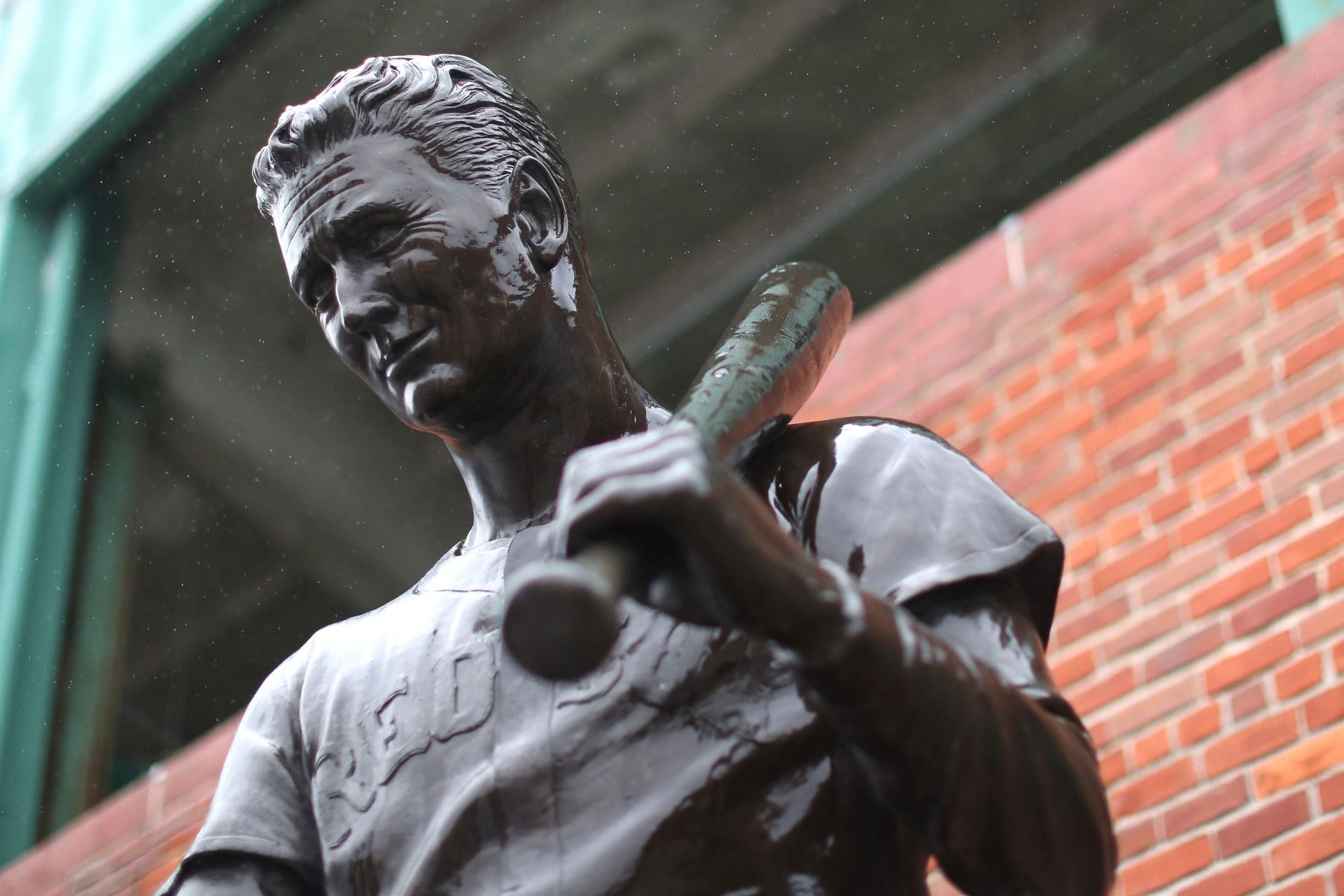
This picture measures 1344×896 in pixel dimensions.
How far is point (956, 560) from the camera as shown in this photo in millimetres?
1939

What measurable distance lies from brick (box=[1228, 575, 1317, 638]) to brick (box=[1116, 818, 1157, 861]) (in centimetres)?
40

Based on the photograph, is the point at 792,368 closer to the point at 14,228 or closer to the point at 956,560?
the point at 956,560

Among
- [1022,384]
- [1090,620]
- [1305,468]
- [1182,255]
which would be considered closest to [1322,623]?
[1305,468]

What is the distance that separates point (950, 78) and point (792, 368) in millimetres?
5243

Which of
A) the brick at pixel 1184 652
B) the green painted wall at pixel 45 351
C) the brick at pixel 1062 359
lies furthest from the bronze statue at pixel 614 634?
the green painted wall at pixel 45 351

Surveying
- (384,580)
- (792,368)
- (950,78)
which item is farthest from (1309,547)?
(384,580)

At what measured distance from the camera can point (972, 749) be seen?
1.75 metres

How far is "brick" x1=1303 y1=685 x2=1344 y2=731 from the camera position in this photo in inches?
162

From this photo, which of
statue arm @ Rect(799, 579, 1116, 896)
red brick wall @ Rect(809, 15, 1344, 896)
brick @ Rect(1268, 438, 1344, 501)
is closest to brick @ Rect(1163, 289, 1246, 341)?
red brick wall @ Rect(809, 15, 1344, 896)

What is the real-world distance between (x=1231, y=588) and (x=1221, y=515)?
178mm

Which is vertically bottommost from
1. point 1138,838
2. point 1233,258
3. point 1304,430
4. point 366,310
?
point 1138,838

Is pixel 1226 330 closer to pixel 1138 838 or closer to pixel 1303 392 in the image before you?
pixel 1303 392

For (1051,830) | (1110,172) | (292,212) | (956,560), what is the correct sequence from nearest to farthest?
1. (1051,830)
2. (956,560)
3. (292,212)
4. (1110,172)

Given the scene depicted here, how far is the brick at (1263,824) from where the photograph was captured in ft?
13.4
